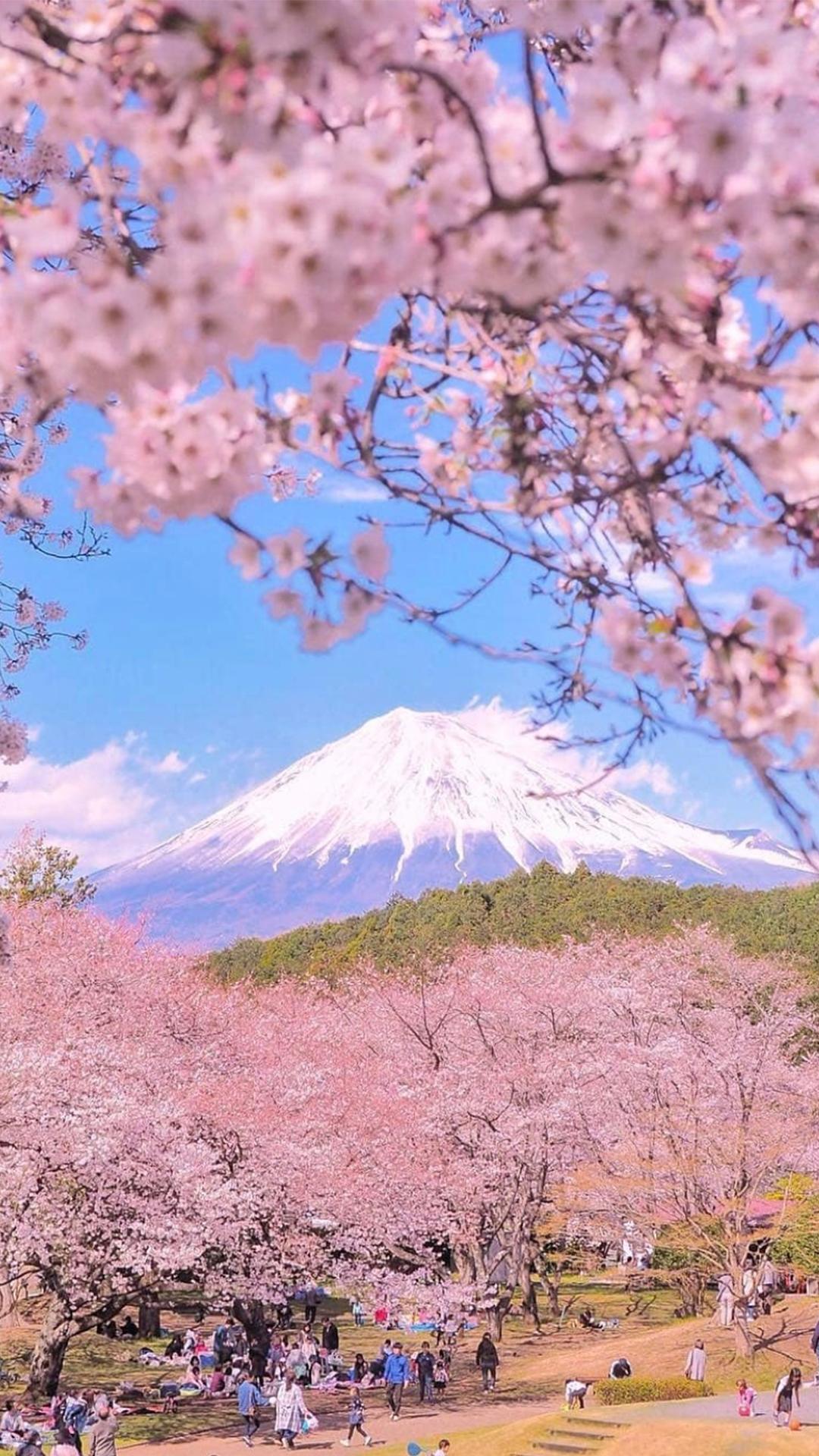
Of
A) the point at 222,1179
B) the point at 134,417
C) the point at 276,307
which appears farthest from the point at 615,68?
the point at 222,1179

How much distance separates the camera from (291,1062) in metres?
23.6

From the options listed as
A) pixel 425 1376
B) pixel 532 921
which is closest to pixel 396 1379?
pixel 425 1376

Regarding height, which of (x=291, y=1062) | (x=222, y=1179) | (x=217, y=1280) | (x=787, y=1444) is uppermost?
(x=291, y=1062)

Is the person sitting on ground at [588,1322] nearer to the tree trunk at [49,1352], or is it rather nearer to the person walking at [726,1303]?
the person walking at [726,1303]

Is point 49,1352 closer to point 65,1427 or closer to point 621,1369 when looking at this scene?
point 65,1427

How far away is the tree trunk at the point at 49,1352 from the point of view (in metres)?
17.6

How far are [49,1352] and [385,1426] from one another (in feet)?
16.0

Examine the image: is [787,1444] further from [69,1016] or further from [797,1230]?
[69,1016]

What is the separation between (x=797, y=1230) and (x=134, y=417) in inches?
930

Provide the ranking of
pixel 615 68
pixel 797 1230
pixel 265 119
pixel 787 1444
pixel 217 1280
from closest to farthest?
pixel 265 119 → pixel 615 68 → pixel 787 1444 → pixel 217 1280 → pixel 797 1230

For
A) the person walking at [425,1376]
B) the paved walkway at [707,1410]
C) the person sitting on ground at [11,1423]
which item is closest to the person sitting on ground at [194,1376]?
the person walking at [425,1376]

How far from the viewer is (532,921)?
148 ft

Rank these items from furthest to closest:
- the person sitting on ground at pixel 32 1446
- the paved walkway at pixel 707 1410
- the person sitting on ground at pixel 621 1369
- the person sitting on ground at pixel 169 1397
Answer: the person sitting on ground at pixel 621 1369 < the person sitting on ground at pixel 169 1397 < the paved walkway at pixel 707 1410 < the person sitting on ground at pixel 32 1446

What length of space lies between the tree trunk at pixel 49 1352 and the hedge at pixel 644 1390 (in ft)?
24.6
